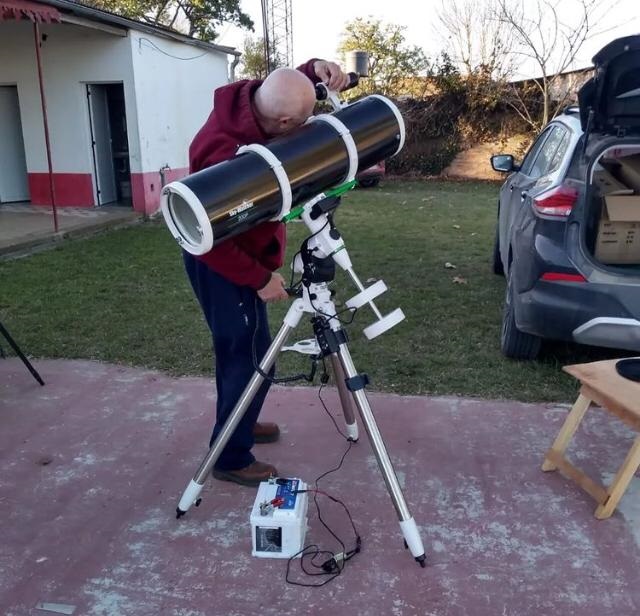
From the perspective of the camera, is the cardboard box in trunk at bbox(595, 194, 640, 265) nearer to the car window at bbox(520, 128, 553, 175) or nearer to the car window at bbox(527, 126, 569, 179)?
the car window at bbox(527, 126, 569, 179)

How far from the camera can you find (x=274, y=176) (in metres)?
2.06

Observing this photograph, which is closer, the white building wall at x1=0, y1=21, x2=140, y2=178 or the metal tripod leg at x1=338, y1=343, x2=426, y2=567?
the metal tripod leg at x1=338, y1=343, x2=426, y2=567

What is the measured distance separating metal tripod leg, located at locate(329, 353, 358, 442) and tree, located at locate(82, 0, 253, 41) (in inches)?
900

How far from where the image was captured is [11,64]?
10180mm

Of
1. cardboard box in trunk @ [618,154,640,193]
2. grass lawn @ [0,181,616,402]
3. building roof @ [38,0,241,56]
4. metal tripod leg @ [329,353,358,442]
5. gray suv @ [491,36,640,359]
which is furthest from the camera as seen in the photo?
building roof @ [38,0,241,56]

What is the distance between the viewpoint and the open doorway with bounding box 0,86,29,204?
11.1 meters

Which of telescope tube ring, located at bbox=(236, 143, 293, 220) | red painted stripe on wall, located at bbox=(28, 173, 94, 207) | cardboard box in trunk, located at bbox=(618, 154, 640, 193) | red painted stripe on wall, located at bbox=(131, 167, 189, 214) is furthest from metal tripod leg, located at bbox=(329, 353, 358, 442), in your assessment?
red painted stripe on wall, located at bbox=(28, 173, 94, 207)

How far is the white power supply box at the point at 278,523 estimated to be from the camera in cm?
238

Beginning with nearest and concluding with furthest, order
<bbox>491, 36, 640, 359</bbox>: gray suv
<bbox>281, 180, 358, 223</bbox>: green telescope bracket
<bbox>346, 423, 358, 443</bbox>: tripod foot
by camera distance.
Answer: <bbox>281, 180, 358, 223</bbox>: green telescope bracket → <bbox>346, 423, 358, 443</bbox>: tripod foot → <bbox>491, 36, 640, 359</bbox>: gray suv

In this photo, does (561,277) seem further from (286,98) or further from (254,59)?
(254,59)

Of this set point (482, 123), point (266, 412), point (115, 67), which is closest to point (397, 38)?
point (482, 123)

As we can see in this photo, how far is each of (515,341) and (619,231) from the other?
3.07 ft

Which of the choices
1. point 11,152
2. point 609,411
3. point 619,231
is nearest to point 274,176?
point 609,411

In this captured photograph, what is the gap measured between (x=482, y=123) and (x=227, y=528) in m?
15.3
